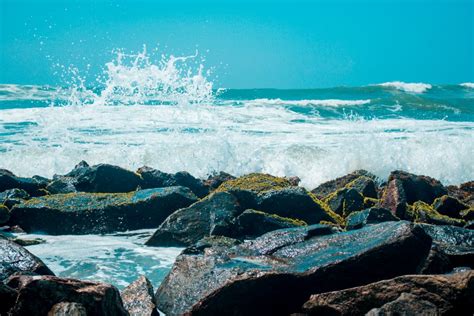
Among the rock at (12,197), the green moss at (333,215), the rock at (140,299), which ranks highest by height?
the rock at (12,197)

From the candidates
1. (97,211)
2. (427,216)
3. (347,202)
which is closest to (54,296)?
(97,211)

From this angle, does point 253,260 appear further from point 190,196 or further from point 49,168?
point 49,168

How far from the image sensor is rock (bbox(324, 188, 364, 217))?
637 centimetres

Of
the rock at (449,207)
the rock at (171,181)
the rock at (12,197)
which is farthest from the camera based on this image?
the rock at (171,181)

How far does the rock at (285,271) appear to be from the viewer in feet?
11.3

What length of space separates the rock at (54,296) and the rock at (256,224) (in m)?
2.50

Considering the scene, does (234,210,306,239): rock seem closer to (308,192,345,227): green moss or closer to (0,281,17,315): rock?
(308,192,345,227): green moss

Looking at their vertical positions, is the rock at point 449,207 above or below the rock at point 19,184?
below

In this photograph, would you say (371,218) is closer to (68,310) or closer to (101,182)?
(68,310)

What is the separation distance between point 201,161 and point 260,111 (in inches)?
421

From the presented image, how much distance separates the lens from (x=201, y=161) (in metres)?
11.2

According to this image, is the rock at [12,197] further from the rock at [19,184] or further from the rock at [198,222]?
the rock at [198,222]

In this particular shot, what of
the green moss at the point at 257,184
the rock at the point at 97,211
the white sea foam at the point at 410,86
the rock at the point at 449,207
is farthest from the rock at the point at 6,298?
the white sea foam at the point at 410,86

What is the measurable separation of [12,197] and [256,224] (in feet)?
10.4
